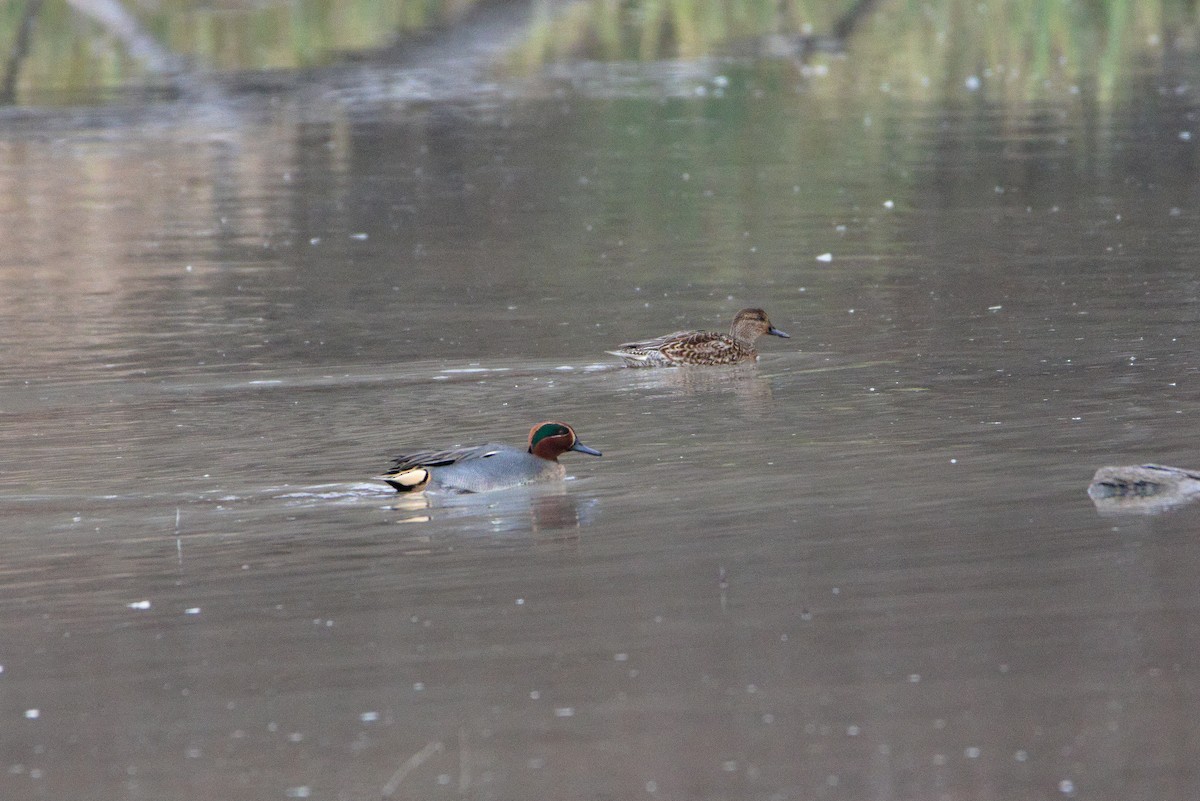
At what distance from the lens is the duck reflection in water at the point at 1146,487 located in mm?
8352

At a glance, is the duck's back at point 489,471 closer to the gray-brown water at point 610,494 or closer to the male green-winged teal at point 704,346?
the gray-brown water at point 610,494

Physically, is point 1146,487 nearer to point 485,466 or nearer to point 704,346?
point 485,466

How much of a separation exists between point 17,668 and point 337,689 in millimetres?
1130

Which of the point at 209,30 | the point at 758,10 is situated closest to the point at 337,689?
the point at 209,30

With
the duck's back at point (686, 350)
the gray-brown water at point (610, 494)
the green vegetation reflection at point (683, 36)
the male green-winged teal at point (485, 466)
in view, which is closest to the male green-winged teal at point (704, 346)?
the duck's back at point (686, 350)

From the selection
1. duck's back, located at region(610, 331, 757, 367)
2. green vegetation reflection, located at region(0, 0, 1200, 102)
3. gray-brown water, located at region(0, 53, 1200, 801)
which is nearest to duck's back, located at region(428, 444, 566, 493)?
gray-brown water, located at region(0, 53, 1200, 801)

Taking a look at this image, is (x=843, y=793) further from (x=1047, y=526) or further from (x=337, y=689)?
(x=1047, y=526)

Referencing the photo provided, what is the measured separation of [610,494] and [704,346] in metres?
3.70

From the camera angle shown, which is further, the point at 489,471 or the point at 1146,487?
the point at 489,471

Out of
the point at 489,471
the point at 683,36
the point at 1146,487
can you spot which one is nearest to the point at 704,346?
the point at 489,471

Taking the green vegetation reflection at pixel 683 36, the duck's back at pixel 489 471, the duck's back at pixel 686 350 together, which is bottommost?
the duck's back at pixel 686 350

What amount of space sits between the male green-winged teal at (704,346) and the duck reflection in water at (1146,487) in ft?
14.7

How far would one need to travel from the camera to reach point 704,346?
42.2 feet

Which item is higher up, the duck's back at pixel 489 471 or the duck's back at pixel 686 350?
the duck's back at pixel 489 471
